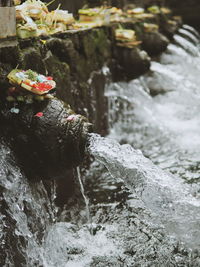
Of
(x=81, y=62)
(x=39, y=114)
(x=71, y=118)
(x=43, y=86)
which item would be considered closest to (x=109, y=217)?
(x=71, y=118)

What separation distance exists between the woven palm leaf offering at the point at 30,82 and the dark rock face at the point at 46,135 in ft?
0.57

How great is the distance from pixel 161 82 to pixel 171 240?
6.26 meters

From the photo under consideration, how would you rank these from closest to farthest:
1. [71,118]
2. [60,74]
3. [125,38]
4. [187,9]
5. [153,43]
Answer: [71,118]
[60,74]
[125,38]
[153,43]
[187,9]

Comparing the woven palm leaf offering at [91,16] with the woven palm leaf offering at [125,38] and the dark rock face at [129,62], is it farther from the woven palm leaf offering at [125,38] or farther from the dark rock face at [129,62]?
A: the dark rock face at [129,62]

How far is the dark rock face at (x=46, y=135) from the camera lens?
11.5ft

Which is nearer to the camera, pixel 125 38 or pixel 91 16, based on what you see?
pixel 91 16

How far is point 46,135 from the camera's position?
3.50m

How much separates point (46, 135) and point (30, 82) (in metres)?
0.55

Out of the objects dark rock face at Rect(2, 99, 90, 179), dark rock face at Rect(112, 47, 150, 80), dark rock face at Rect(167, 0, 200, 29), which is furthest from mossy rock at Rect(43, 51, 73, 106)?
dark rock face at Rect(167, 0, 200, 29)

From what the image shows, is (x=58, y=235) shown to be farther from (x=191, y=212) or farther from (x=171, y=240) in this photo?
(x=191, y=212)

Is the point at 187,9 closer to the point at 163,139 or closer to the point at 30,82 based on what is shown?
the point at 163,139

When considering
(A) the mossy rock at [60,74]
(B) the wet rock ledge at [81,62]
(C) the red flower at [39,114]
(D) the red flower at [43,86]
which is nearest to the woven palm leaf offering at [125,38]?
(B) the wet rock ledge at [81,62]

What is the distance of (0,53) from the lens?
3617 millimetres

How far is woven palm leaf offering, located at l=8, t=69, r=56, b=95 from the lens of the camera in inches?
134
